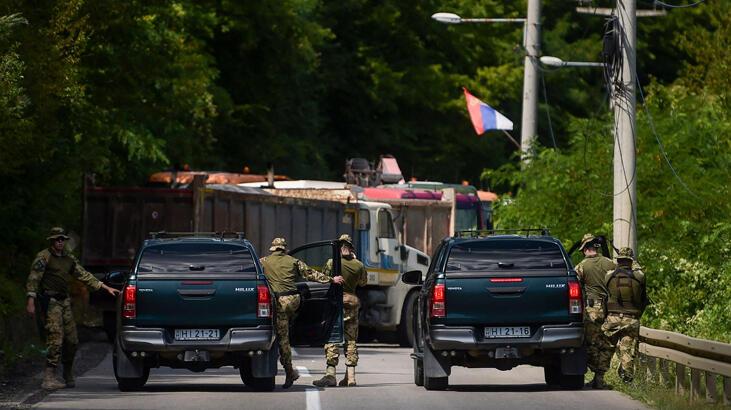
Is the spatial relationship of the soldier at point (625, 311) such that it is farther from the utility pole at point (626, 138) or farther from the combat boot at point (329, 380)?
the utility pole at point (626, 138)

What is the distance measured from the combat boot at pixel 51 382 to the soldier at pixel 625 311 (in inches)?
239

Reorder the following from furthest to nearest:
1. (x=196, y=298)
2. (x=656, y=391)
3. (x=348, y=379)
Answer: (x=348, y=379)
(x=196, y=298)
(x=656, y=391)

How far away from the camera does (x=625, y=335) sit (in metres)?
20.3

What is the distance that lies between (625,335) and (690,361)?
2638 mm

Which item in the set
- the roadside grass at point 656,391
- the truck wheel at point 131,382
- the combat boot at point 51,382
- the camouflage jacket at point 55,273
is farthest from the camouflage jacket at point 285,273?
the roadside grass at point 656,391

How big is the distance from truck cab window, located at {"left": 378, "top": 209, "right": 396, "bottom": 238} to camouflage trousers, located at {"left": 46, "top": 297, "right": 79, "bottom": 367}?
1121cm

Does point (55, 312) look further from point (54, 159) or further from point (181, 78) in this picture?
point (181, 78)

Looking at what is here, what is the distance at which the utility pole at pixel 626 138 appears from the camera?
23703 mm

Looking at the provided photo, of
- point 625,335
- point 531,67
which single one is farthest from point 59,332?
point 531,67

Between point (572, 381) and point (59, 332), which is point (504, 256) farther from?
point (59, 332)

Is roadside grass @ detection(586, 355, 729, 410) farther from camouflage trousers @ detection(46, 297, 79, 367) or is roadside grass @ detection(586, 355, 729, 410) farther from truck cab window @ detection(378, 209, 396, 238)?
truck cab window @ detection(378, 209, 396, 238)

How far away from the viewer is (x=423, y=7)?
199 feet

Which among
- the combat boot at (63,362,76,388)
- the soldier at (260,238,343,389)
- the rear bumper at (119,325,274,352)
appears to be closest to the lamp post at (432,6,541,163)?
the soldier at (260,238,343,389)

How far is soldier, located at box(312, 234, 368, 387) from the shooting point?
2056cm
